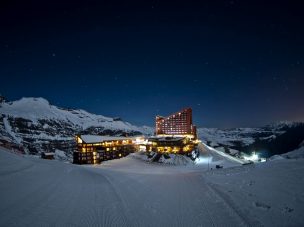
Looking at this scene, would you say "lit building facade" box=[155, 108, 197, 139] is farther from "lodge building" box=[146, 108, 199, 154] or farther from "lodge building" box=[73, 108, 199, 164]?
"lodge building" box=[73, 108, 199, 164]

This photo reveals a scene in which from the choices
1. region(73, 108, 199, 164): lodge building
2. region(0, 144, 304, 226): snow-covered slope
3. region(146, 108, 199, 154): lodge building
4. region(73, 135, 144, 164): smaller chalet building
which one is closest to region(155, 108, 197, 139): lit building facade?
region(146, 108, 199, 154): lodge building

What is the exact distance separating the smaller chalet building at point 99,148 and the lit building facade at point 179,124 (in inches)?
456

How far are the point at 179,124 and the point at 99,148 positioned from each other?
81.5 feet

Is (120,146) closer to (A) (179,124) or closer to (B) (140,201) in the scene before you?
(A) (179,124)

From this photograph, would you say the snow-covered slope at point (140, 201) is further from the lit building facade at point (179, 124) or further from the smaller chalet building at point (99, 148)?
the lit building facade at point (179, 124)

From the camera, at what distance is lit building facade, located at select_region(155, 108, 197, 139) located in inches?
2704

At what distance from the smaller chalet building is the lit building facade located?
11570 millimetres

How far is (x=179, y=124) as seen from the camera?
6962 centimetres

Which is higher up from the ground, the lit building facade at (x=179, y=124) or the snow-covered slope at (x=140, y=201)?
the lit building facade at (x=179, y=124)

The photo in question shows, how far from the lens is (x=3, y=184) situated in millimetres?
8969

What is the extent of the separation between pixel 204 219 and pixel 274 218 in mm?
2330

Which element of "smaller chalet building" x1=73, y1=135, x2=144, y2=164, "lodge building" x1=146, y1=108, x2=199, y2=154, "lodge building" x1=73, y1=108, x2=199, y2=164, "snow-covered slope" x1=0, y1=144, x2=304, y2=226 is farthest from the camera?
"lodge building" x1=146, y1=108, x2=199, y2=154

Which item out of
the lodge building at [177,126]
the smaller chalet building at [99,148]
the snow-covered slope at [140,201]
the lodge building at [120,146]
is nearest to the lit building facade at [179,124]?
the lodge building at [177,126]

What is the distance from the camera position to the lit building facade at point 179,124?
68688 mm
